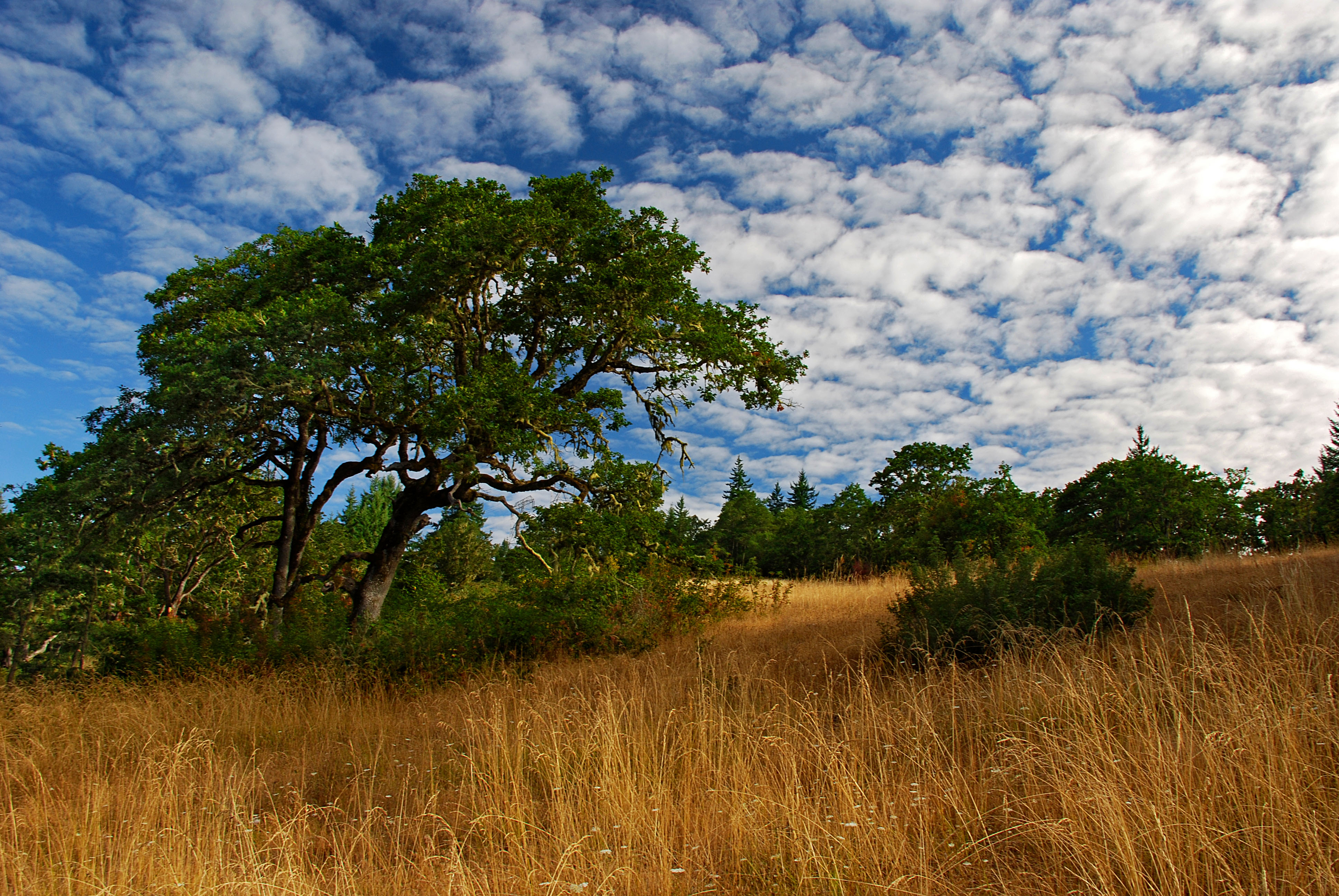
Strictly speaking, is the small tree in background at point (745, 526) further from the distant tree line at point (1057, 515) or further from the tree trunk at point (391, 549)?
the tree trunk at point (391, 549)

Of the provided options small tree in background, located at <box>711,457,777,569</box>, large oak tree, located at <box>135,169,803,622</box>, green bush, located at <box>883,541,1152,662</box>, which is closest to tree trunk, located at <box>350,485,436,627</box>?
large oak tree, located at <box>135,169,803,622</box>

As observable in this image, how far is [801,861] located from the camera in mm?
3230

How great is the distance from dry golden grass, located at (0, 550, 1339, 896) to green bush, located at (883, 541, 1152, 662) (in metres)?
0.49

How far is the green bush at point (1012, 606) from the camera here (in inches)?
288

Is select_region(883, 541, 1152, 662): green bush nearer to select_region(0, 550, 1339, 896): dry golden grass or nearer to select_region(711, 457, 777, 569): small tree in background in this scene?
select_region(0, 550, 1339, 896): dry golden grass

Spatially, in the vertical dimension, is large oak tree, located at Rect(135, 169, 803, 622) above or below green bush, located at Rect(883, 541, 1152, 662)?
above

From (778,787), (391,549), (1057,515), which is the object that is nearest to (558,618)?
(391,549)

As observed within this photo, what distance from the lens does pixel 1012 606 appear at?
7422 mm

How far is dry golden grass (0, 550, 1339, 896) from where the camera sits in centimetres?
323

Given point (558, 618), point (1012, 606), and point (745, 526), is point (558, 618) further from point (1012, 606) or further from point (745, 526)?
point (745, 526)

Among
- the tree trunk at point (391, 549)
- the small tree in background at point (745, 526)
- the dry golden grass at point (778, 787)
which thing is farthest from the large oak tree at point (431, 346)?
the small tree in background at point (745, 526)

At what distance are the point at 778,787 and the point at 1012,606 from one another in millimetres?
4351

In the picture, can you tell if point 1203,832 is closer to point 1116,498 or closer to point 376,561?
point 376,561

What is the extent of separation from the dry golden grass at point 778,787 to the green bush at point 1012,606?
0.49 m
